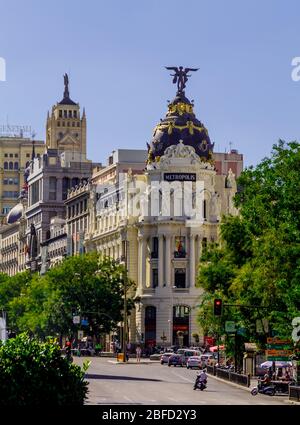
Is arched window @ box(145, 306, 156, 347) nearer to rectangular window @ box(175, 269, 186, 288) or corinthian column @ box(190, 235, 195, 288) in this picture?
rectangular window @ box(175, 269, 186, 288)

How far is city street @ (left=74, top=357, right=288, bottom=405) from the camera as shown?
260 ft

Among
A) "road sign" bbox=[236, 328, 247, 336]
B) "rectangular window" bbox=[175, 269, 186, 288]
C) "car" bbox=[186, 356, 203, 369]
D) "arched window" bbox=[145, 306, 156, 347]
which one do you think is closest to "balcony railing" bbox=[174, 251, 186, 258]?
"rectangular window" bbox=[175, 269, 186, 288]

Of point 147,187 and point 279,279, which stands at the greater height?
point 147,187

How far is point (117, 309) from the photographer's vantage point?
181375 mm

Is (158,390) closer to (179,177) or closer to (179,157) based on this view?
(179,177)

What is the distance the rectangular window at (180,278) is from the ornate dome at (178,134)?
14.0 meters

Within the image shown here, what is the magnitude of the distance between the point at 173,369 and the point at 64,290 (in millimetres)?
49551

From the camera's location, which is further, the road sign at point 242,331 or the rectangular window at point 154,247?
the rectangular window at point 154,247

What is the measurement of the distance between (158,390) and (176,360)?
52.3m

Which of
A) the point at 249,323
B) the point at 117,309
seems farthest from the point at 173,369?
the point at 117,309

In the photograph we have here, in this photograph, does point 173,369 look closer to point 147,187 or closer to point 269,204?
point 269,204

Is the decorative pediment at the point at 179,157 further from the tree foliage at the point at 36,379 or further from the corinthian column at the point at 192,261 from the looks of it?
the tree foliage at the point at 36,379

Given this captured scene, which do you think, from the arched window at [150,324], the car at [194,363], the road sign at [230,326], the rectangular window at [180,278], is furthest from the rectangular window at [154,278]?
the road sign at [230,326]

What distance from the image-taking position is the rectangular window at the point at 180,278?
19012 cm
